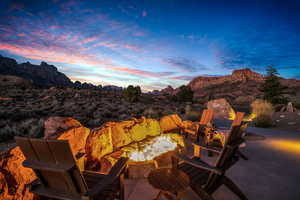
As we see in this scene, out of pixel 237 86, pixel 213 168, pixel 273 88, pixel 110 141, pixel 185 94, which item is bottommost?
pixel 110 141

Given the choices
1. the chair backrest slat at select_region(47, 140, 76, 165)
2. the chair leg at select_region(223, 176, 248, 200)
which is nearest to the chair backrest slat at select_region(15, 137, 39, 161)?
the chair backrest slat at select_region(47, 140, 76, 165)

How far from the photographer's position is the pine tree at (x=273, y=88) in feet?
45.2

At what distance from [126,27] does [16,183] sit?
25.1 feet

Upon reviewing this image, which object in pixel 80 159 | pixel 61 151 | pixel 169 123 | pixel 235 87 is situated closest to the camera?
pixel 61 151

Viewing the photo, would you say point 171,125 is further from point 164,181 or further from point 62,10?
point 62,10

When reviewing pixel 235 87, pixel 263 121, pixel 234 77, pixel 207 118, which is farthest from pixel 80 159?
pixel 234 77

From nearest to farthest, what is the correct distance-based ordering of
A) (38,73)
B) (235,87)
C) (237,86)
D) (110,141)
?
(110,141), (235,87), (237,86), (38,73)

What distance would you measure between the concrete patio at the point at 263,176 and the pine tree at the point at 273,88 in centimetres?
1302

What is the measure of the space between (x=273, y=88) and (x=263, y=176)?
618 inches

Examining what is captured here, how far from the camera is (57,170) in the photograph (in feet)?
3.73

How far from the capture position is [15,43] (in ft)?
25.7

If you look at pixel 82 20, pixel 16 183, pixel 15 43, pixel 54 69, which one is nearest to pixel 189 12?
pixel 82 20

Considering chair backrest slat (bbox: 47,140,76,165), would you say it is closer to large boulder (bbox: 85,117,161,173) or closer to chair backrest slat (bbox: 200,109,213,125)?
large boulder (bbox: 85,117,161,173)

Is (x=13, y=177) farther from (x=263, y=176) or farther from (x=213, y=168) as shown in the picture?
Result: (x=263, y=176)
